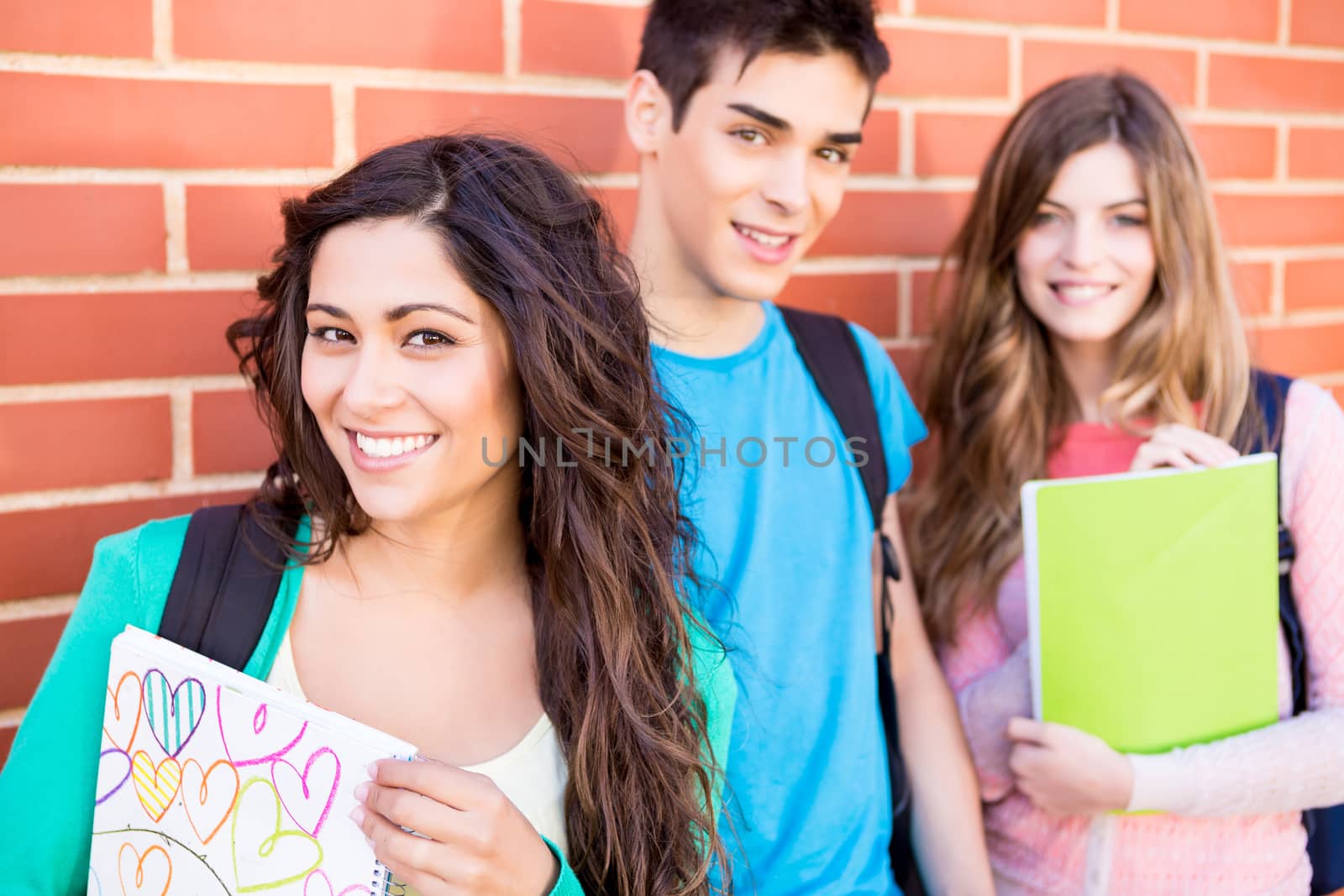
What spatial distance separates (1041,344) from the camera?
2156mm

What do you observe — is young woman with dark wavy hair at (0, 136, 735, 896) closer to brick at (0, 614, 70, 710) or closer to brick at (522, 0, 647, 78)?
brick at (0, 614, 70, 710)

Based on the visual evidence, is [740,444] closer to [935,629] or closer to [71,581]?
[935,629]

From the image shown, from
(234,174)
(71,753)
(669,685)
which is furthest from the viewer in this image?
(234,174)

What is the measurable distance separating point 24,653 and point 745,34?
1.35 meters

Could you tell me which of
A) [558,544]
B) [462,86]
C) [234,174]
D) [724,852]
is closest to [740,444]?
[558,544]

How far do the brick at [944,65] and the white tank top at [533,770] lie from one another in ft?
4.62

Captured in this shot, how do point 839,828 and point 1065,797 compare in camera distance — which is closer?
point 839,828

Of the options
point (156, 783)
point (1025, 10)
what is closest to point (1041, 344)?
point (1025, 10)

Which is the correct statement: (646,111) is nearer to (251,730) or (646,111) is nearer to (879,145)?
(879,145)

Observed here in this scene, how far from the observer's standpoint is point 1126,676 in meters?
1.77

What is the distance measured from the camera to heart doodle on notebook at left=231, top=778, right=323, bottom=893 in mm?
1161

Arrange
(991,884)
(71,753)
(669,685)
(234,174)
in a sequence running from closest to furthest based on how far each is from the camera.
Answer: (71,753) < (669,685) < (234,174) < (991,884)

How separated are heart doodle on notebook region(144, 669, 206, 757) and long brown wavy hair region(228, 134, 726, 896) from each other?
0.79ft

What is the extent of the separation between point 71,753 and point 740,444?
3.19ft
